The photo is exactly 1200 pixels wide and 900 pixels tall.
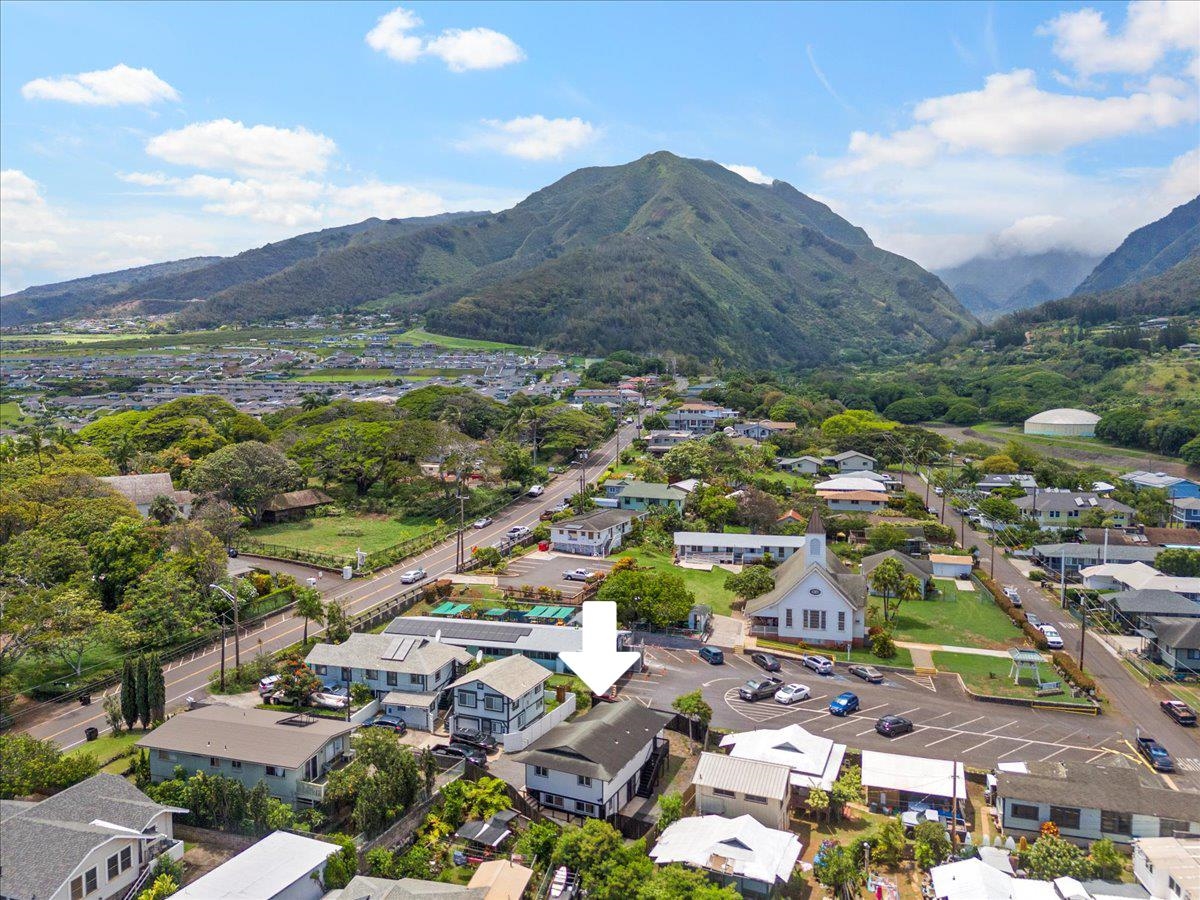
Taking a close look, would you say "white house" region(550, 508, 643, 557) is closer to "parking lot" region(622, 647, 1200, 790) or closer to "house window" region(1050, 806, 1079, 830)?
"parking lot" region(622, 647, 1200, 790)

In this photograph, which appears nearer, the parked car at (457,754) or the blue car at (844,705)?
the parked car at (457,754)

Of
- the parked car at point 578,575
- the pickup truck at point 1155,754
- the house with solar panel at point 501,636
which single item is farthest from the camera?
the parked car at point 578,575

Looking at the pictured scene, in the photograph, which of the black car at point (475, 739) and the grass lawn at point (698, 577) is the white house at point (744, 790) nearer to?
the black car at point (475, 739)

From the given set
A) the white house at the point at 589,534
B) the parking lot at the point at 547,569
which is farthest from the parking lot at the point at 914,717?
the white house at the point at 589,534

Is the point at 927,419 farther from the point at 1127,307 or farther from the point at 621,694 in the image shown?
the point at 621,694

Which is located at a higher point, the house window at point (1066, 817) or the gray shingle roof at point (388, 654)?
the gray shingle roof at point (388, 654)

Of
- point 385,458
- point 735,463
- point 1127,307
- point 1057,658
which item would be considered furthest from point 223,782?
point 1127,307

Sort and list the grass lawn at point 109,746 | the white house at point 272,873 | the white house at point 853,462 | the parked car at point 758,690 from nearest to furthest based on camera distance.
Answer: the white house at point 272,873 < the grass lawn at point 109,746 < the parked car at point 758,690 < the white house at point 853,462
